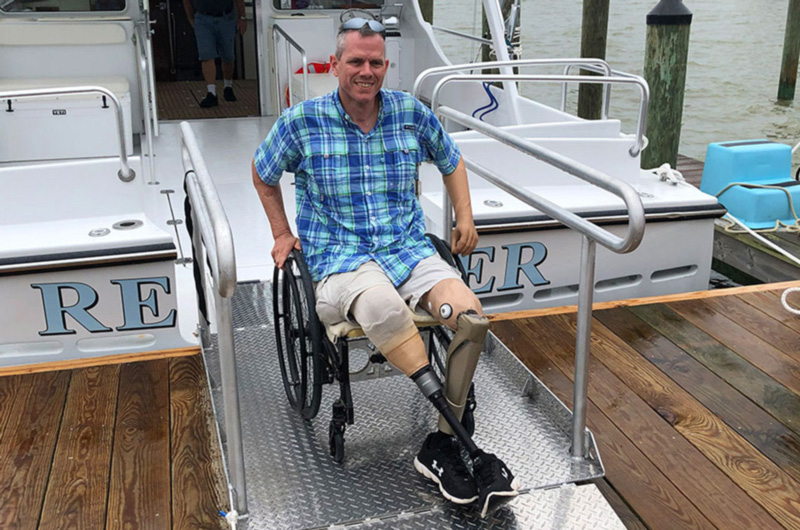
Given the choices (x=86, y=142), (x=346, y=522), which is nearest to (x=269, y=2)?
(x=86, y=142)

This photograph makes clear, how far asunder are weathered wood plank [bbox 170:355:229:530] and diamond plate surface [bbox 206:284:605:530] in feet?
0.33

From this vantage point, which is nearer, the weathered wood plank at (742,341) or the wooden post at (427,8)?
the weathered wood plank at (742,341)

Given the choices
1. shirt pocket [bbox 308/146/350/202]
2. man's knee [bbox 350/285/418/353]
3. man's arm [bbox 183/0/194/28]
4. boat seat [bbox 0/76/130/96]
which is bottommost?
man's knee [bbox 350/285/418/353]

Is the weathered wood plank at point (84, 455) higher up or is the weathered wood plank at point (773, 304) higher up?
the weathered wood plank at point (773, 304)

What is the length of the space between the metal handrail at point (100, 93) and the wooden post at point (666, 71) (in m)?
3.26

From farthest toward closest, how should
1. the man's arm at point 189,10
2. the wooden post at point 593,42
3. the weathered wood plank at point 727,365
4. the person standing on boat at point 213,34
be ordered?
the wooden post at point 593,42, the man's arm at point 189,10, the person standing on boat at point 213,34, the weathered wood plank at point 727,365

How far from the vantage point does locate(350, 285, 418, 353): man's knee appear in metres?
2.00

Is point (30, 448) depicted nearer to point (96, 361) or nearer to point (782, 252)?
point (96, 361)

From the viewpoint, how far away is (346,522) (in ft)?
6.59

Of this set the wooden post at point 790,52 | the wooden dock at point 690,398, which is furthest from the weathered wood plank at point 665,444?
the wooden post at point 790,52

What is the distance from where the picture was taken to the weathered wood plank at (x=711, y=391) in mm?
2477

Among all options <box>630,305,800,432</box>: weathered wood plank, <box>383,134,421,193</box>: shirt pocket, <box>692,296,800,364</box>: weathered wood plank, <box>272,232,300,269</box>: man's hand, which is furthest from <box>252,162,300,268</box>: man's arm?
<box>692,296,800,364</box>: weathered wood plank

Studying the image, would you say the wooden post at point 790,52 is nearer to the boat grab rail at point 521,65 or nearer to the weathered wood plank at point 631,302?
the boat grab rail at point 521,65

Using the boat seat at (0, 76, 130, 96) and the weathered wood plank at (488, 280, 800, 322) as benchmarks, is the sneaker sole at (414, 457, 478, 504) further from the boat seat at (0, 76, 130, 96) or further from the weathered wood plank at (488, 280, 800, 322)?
the boat seat at (0, 76, 130, 96)
